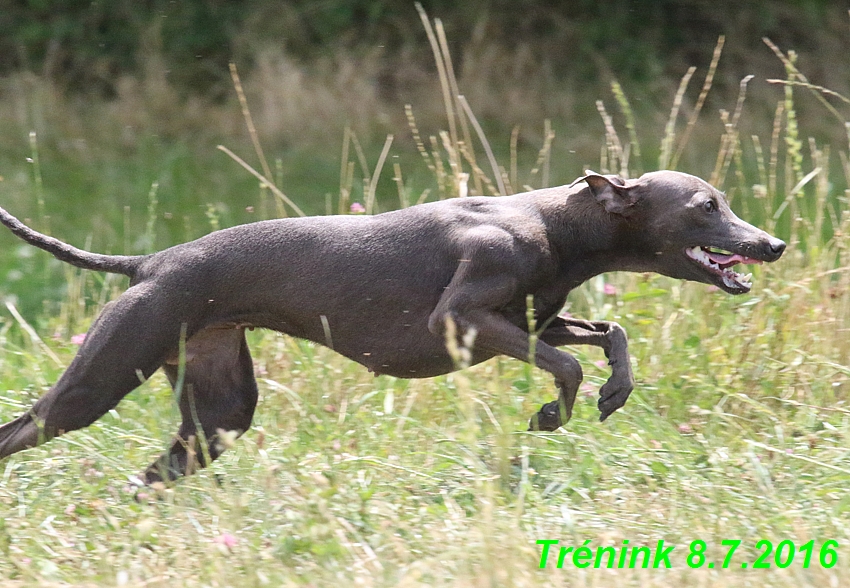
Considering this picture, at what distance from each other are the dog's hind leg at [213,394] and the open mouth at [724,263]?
1720 mm

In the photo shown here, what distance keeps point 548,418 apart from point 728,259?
2.83 feet

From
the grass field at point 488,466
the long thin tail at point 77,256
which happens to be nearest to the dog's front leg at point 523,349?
the grass field at point 488,466

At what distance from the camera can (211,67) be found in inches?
500

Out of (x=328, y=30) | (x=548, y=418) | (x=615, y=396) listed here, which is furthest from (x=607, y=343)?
(x=328, y=30)

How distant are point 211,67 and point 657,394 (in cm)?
847

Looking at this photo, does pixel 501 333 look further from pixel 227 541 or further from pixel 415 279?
pixel 227 541

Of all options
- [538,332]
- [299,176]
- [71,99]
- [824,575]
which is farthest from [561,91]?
[824,575]

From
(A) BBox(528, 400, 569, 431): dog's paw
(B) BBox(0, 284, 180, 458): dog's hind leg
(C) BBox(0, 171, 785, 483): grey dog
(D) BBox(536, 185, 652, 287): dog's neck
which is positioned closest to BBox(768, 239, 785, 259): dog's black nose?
(C) BBox(0, 171, 785, 483): grey dog

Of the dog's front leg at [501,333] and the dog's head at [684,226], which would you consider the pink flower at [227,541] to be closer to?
the dog's front leg at [501,333]

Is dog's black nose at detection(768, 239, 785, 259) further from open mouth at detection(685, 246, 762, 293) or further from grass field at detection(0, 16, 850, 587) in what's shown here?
grass field at detection(0, 16, 850, 587)

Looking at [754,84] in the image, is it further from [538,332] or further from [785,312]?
[538,332]

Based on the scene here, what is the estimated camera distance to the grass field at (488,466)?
12.4ft

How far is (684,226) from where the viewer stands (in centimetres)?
→ 449

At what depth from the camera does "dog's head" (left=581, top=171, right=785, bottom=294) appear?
176 inches
